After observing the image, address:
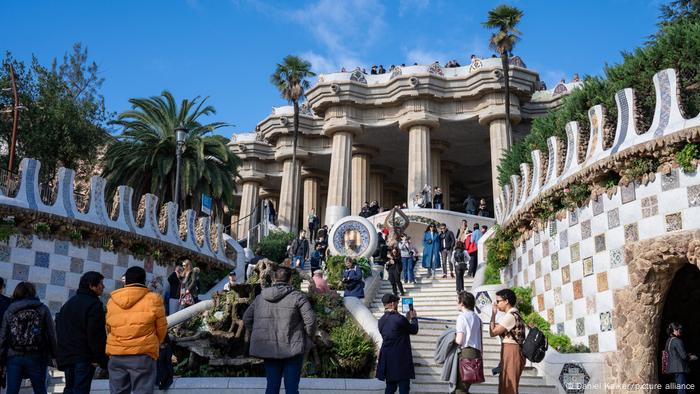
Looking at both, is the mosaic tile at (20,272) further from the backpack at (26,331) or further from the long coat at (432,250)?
the long coat at (432,250)

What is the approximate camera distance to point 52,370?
13047 mm

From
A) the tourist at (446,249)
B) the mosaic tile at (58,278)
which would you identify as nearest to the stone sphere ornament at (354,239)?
the tourist at (446,249)

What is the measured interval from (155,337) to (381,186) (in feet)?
134

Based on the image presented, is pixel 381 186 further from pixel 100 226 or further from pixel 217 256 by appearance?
pixel 100 226

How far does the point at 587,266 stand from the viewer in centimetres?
1419

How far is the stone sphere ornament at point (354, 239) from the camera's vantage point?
23250 millimetres

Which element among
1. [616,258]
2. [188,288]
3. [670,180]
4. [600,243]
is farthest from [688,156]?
[188,288]

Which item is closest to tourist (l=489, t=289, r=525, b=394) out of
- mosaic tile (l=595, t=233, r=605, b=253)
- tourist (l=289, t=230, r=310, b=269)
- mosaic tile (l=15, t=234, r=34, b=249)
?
mosaic tile (l=595, t=233, r=605, b=253)

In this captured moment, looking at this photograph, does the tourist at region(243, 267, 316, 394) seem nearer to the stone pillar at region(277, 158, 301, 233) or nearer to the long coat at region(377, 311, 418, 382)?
the long coat at region(377, 311, 418, 382)

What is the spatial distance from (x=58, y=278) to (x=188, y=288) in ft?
12.1

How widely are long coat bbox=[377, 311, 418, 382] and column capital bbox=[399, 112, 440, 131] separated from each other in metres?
29.5

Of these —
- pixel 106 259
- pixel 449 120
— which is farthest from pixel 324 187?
pixel 106 259

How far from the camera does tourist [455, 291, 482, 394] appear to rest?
8742 millimetres

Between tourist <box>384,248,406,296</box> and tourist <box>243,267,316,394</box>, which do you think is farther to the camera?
tourist <box>384,248,406,296</box>
